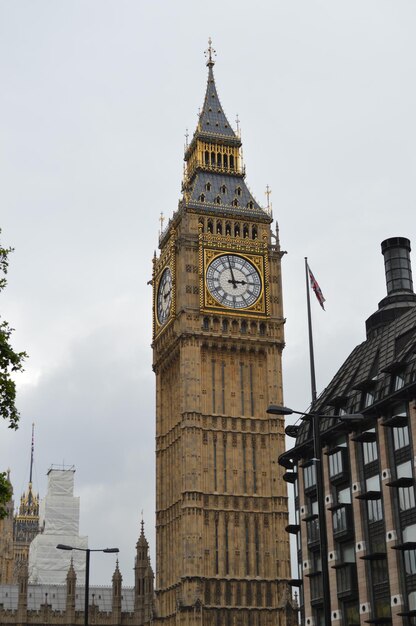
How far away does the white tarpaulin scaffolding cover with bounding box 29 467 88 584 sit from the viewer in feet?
456

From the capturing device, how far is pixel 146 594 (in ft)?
368

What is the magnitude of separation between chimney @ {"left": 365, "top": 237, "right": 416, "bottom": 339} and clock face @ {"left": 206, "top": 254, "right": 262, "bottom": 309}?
24.8 metres

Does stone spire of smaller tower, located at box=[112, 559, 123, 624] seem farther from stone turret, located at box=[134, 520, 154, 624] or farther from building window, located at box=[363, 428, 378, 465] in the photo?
building window, located at box=[363, 428, 378, 465]

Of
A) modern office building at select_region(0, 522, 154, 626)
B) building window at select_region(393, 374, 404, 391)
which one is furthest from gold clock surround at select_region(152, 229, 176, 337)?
building window at select_region(393, 374, 404, 391)

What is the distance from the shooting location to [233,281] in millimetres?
105625

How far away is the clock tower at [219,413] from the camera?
3760 inches

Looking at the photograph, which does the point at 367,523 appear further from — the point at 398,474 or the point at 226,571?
the point at 226,571

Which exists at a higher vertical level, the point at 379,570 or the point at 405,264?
the point at 405,264

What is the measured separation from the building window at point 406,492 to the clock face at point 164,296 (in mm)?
49298

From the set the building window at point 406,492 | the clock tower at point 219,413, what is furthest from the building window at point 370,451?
the clock tower at point 219,413

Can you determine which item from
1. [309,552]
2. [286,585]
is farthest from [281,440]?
[309,552]

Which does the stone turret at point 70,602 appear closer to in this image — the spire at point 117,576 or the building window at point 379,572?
the spire at point 117,576

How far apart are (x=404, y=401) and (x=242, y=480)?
1622 inches

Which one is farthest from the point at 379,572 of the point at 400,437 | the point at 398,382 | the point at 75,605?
the point at 75,605
